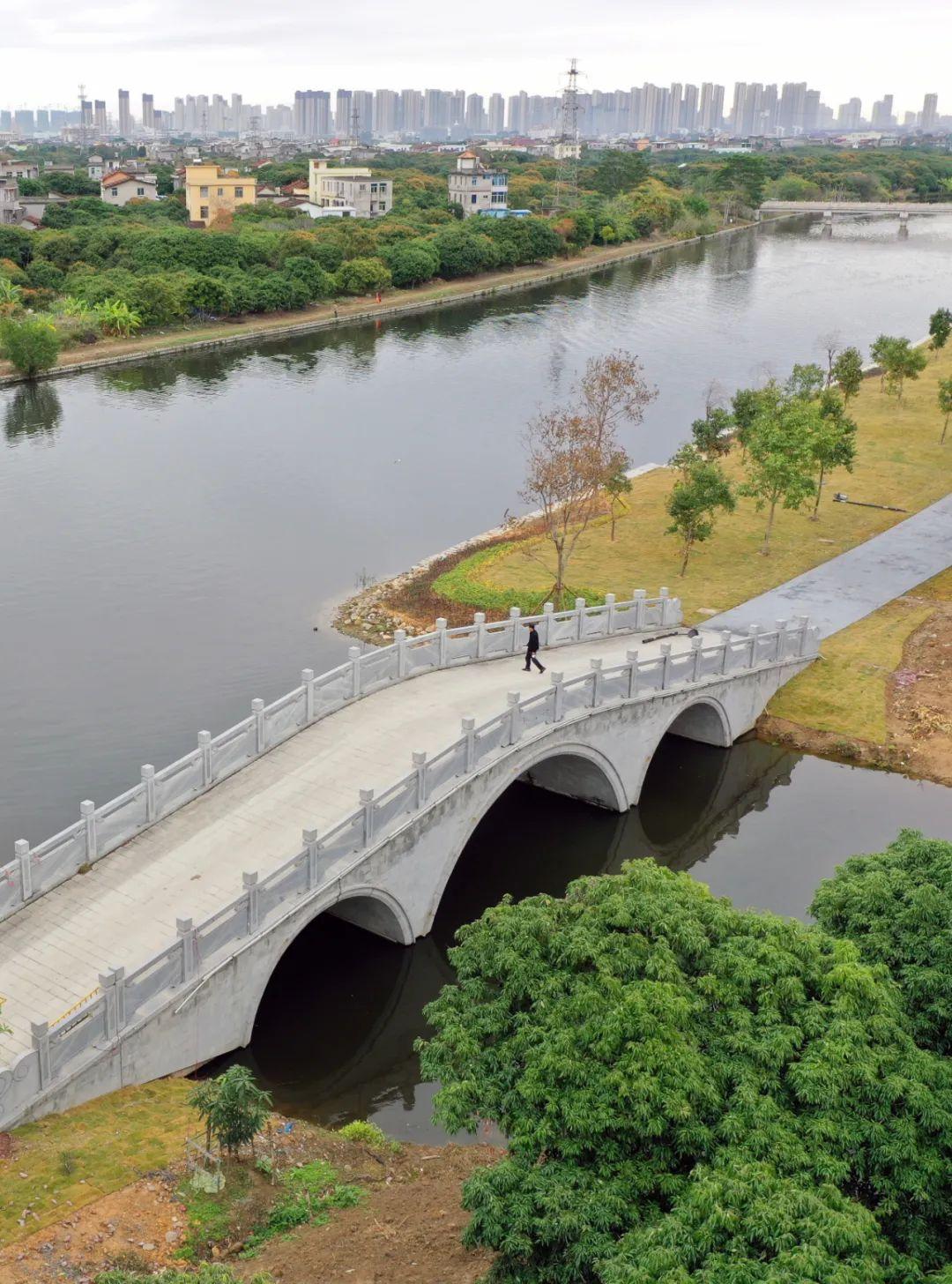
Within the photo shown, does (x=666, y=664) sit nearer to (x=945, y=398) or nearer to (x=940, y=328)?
(x=945, y=398)

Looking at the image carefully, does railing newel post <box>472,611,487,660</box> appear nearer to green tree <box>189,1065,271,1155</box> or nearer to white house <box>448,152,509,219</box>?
green tree <box>189,1065,271,1155</box>

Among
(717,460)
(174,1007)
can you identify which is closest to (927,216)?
(717,460)

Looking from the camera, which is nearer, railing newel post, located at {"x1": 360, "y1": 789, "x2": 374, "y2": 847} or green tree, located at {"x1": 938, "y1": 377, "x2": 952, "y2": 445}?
railing newel post, located at {"x1": 360, "y1": 789, "x2": 374, "y2": 847}

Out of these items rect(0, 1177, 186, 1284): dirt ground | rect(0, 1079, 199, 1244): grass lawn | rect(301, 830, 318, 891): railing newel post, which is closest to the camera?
rect(0, 1177, 186, 1284): dirt ground

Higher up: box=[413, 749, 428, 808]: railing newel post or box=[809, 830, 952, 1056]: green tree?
box=[809, 830, 952, 1056]: green tree

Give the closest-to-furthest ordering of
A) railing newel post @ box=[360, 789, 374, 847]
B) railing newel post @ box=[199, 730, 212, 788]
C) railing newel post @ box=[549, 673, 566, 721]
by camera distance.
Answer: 1. railing newel post @ box=[360, 789, 374, 847]
2. railing newel post @ box=[199, 730, 212, 788]
3. railing newel post @ box=[549, 673, 566, 721]

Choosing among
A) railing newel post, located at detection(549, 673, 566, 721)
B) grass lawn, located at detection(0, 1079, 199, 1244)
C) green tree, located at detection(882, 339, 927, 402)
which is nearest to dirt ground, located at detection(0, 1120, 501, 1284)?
grass lawn, located at detection(0, 1079, 199, 1244)

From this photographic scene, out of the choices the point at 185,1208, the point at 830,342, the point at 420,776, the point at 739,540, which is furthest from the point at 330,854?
the point at 830,342

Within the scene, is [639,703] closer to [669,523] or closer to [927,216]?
[669,523]
